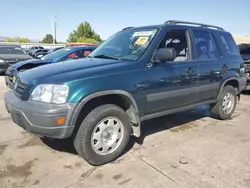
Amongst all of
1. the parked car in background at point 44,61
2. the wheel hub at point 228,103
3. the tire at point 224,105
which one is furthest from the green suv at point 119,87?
the parked car in background at point 44,61

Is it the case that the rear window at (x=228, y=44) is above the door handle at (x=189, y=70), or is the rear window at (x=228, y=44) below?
above

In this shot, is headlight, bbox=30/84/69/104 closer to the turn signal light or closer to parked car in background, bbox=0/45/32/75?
the turn signal light

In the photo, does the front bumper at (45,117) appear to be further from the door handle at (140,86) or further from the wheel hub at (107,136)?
the door handle at (140,86)

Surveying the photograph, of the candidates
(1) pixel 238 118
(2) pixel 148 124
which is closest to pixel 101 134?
(2) pixel 148 124

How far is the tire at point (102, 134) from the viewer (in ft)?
10.3

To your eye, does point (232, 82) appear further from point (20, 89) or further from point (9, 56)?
point (9, 56)

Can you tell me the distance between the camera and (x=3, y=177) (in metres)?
3.02

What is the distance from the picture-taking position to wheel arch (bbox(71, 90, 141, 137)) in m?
3.00

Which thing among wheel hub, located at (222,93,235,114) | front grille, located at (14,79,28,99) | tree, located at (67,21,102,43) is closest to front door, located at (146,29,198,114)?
wheel hub, located at (222,93,235,114)

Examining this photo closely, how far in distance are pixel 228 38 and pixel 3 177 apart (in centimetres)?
485

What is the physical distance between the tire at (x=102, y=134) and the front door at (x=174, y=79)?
54cm

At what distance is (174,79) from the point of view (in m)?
3.98

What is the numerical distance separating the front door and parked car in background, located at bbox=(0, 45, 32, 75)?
31.4 ft

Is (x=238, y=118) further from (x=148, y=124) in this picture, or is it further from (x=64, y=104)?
Answer: (x=64, y=104)
